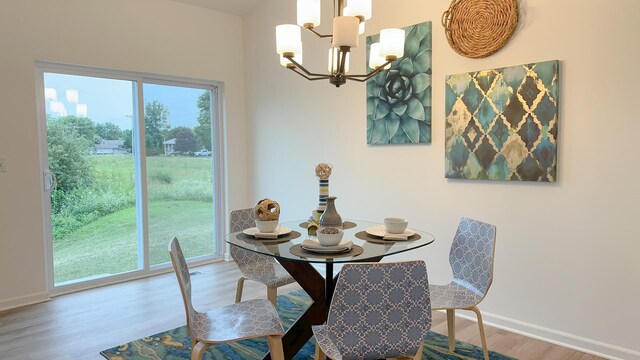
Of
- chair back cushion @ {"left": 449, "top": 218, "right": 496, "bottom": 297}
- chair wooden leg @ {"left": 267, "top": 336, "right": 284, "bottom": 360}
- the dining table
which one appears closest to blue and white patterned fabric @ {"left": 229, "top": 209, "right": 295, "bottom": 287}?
the dining table

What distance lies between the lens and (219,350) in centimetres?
279

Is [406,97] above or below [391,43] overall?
below

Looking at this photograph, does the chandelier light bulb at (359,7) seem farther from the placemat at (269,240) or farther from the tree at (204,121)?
the tree at (204,121)

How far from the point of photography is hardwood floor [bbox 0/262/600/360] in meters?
2.75

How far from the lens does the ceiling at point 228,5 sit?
177 inches

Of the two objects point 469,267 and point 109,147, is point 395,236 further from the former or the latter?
point 109,147

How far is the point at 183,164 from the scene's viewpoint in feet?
15.5

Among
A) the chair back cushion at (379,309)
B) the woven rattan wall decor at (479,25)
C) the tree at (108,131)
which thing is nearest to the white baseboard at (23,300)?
the tree at (108,131)

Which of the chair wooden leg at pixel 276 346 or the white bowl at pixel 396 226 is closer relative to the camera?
the chair wooden leg at pixel 276 346

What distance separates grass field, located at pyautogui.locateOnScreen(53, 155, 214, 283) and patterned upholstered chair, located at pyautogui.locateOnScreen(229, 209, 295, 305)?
67.8 inches

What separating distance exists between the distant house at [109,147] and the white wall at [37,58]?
53 centimetres

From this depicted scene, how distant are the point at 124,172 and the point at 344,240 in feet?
9.22

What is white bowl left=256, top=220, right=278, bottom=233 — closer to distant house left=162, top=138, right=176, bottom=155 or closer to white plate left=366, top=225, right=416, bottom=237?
white plate left=366, top=225, right=416, bottom=237

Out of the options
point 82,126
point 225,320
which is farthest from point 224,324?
point 82,126
